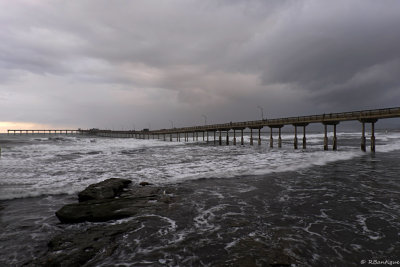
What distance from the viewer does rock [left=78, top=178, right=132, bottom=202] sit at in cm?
885

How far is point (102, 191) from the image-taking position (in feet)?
30.5

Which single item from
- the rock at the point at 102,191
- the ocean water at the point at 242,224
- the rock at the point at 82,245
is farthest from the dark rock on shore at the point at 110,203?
the rock at the point at 82,245

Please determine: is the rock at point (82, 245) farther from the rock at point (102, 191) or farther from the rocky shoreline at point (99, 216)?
the rock at point (102, 191)

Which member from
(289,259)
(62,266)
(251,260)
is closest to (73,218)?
(62,266)

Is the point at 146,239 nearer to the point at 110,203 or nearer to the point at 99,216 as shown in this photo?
the point at 99,216

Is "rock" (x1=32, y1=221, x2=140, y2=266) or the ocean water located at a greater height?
"rock" (x1=32, y1=221, x2=140, y2=266)

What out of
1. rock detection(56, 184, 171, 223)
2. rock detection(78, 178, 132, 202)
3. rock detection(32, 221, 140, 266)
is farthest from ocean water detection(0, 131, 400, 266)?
rock detection(78, 178, 132, 202)

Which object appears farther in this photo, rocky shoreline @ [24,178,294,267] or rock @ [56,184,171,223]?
rock @ [56,184,171,223]

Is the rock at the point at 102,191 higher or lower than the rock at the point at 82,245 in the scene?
higher

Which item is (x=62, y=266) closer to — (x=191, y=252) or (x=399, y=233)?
(x=191, y=252)

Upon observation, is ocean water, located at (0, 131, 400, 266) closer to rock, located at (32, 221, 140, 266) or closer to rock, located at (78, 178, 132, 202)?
rock, located at (32, 221, 140, 266)

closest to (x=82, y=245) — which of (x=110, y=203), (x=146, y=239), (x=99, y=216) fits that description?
(x=146, y=239)

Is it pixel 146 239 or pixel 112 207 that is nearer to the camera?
pixel 146 239

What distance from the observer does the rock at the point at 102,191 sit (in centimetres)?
885
